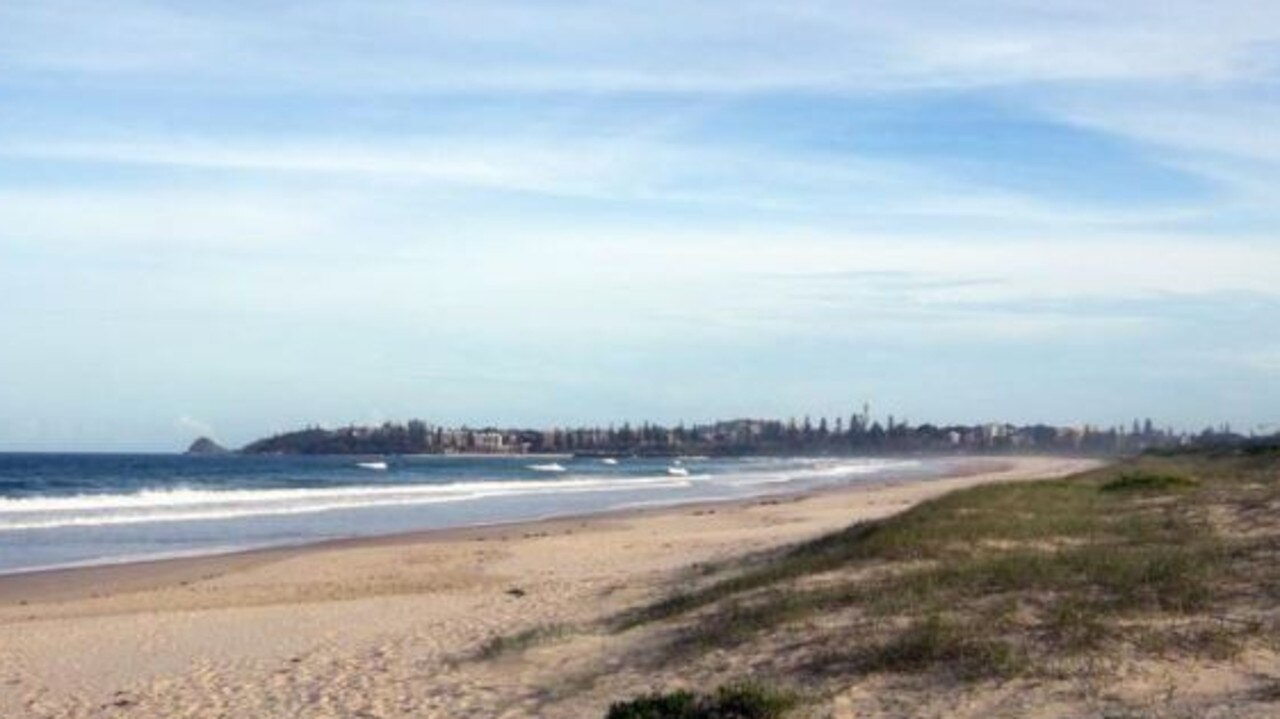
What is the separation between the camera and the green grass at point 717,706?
9.08 meters

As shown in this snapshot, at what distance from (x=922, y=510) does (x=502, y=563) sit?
609cm

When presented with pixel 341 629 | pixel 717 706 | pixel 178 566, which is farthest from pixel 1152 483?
pixel 717 706

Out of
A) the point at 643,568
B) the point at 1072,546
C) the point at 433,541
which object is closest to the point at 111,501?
the point at 433,541

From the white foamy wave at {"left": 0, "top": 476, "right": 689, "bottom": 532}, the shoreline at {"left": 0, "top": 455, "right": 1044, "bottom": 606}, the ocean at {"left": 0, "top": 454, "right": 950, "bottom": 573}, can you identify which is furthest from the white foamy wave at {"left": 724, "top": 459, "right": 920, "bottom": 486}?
the shoreline at {"left": 0, "top": 455, "right": 1044, "bottom": 606}

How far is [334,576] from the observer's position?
2219 cm

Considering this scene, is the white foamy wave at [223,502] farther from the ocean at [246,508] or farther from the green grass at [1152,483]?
the green grass at [1152,483]

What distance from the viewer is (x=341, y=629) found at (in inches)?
591

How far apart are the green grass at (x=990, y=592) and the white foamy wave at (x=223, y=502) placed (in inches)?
965

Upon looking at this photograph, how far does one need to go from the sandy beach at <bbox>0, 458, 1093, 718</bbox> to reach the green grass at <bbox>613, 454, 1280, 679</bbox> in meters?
1.18

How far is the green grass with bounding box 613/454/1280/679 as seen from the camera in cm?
1018

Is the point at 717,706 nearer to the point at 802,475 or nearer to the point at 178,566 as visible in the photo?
the point at 178,566

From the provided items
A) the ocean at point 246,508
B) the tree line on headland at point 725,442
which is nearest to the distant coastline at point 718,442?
the tree line on headland at point 725,442

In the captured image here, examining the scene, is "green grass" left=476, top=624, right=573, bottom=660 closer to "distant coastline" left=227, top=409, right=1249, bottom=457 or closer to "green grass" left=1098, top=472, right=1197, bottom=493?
"green grass" left=1098, top=472, right=1197, bottom=493

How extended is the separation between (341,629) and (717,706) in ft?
21.9
